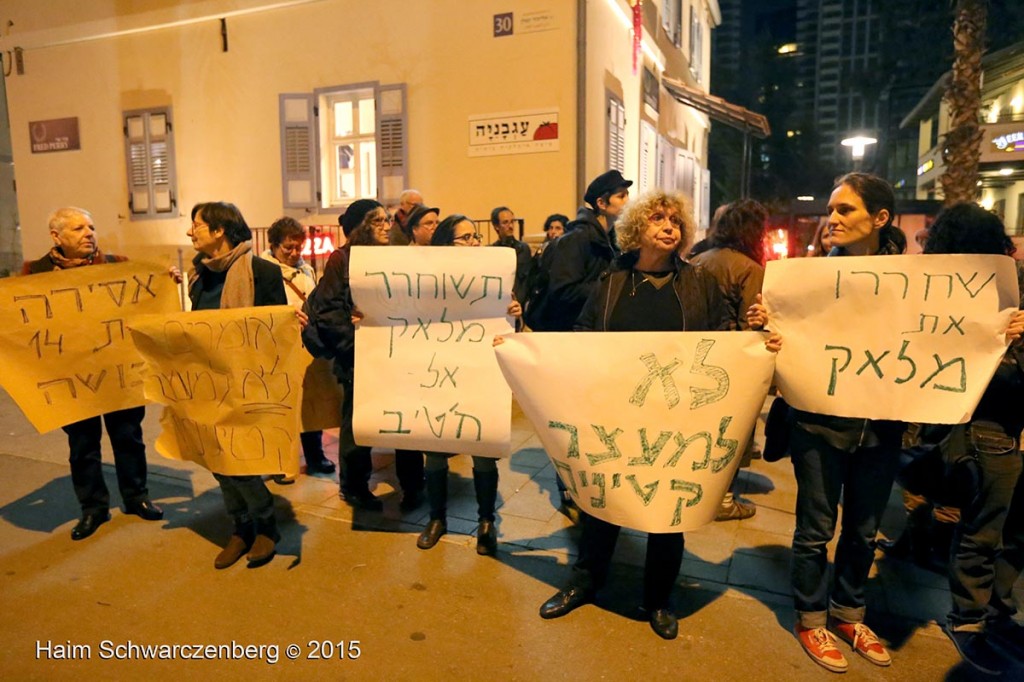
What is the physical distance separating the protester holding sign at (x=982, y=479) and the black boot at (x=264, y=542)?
10.6ft

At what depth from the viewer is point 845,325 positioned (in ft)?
8.94

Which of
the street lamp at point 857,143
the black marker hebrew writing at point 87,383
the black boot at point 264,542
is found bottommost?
Answer: the black boot at point 264,542

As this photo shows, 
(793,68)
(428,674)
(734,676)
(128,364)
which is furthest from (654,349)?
(793,68)

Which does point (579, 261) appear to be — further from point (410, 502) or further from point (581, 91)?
point (581, 91)

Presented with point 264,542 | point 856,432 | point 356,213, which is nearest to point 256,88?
point 356,213

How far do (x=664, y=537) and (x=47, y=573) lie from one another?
3152 mm

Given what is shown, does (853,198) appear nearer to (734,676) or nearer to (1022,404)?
(1022,404)

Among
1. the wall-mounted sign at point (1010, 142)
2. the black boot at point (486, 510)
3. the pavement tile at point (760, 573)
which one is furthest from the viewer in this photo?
the wall-mounted sign at point (1010, 142)

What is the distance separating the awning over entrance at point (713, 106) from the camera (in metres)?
15.3

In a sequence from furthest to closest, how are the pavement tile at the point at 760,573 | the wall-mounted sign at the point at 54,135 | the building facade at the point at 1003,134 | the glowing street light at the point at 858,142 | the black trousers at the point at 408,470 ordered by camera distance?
1. the building facade at the point at 1003,134
2. the glowing street light at the point at 858,142
3. the wall-mounted sign at the point at 54,135
4. the black trousers at the point at 408,470
5. the pavement tile at the point at 760,573

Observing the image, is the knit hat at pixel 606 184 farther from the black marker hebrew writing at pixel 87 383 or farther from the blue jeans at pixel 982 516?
the black marker hebrew writing at pixel 87 383

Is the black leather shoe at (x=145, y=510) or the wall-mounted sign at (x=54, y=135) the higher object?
the wall-mounted sign at (x=54, y=135)

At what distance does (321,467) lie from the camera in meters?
5.13

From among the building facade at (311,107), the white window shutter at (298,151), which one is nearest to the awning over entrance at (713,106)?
the building facade at (311,107)
